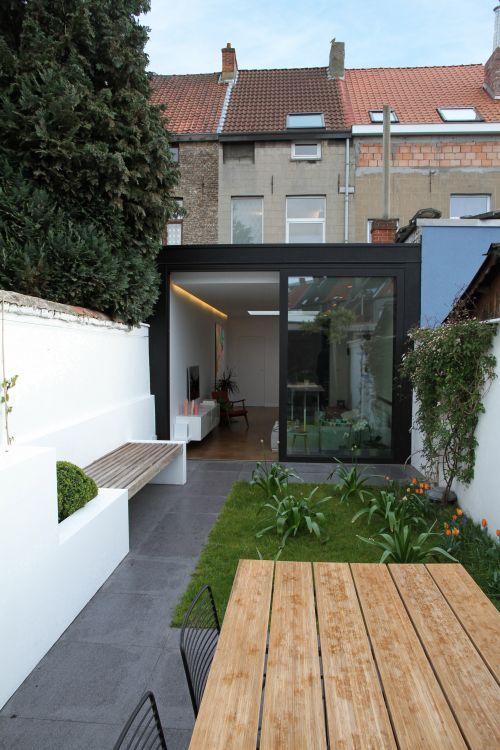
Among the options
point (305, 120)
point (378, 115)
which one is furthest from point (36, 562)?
point (378, 115)

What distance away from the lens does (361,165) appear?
11.7 metres

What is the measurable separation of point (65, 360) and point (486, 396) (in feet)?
12.5

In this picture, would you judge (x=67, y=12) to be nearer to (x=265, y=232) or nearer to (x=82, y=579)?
(x=82, y=579)

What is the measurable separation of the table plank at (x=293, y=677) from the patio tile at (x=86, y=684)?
3.13ft

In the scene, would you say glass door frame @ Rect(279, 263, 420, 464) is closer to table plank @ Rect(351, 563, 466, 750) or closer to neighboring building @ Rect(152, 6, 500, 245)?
table plank @ Rect(351, 563, 466, 750)

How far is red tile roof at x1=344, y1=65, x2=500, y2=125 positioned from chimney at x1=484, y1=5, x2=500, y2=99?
16 cm

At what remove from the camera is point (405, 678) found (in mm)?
1398

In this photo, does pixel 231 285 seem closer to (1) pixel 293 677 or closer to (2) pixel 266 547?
(2) pixel 266 547

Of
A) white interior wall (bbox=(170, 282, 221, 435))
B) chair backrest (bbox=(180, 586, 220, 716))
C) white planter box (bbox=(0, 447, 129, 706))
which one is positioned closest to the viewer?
chair backrest (bbox=(180, 586, 220, 716))

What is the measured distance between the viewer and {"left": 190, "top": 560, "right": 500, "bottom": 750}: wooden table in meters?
1.19

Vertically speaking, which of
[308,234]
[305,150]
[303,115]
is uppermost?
[303,115]

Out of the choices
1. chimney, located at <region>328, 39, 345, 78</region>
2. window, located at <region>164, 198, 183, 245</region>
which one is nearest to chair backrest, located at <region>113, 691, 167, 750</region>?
window, located at <region>164, 198, 183, 245</region>

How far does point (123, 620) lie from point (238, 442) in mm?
5890

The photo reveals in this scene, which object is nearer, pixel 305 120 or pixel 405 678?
pixel 405 678
